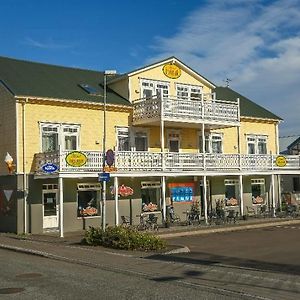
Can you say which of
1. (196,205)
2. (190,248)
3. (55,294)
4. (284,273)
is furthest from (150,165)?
(55,294)

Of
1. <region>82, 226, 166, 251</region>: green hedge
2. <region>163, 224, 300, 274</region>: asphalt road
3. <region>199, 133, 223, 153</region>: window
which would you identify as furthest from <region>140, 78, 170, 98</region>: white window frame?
<region>82, 226, 166, 251</region>: green hedge

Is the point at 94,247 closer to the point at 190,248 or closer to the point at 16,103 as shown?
the point at 190,248

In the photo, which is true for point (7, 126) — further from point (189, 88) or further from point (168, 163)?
point (189, 88)

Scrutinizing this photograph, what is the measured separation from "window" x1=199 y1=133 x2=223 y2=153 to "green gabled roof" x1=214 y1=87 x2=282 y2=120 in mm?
2607

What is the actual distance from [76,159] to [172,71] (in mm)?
10846

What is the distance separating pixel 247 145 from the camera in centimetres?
3753

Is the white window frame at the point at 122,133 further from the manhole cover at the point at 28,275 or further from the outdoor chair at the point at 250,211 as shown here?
the manhole cover at the point at 28,275

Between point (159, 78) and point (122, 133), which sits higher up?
point (159, 78)

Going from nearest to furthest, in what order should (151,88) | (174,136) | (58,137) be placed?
(58,137) < (151,88) < (174,136)

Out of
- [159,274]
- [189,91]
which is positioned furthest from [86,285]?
[189,91]

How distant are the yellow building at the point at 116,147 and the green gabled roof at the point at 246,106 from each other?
1.15 ft

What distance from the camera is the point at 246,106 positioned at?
39219 millimetres

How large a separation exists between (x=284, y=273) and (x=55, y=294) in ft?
19.4

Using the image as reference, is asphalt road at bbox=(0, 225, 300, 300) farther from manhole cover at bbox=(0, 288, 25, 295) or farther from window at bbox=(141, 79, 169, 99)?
window at bbox=(141, 79, 169, 99)
